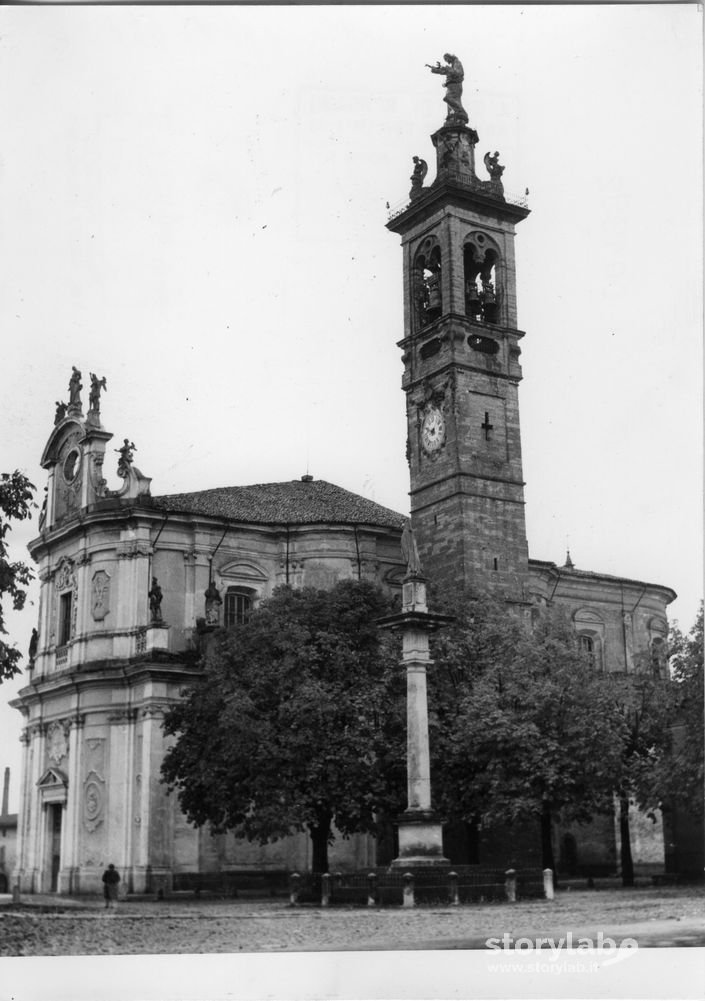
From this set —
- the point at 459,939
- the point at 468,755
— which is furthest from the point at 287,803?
the point at 459,939

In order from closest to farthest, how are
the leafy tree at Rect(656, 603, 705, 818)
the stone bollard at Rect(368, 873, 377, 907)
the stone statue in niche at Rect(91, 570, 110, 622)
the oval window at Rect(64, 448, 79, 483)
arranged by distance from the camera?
1. the stone bollard at Rect(368, 873, 377, 907)
2. the leafy tree at Rect(656, 603, 705, 818)
3. the stone statue in niche at Rect(91, 570, 110, 622)
4. the oval window at Rect(64, 448, 79, 483)

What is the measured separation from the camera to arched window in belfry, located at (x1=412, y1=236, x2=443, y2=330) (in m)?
48.7

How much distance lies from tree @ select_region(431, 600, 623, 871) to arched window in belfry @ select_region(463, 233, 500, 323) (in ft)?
47.5

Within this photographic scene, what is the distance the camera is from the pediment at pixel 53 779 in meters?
47.4

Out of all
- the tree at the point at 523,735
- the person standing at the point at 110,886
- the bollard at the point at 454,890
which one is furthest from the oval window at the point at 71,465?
the bollard at the point at 454,890

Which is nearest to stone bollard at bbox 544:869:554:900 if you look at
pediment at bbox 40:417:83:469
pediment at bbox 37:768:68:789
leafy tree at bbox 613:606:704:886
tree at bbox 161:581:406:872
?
leafy tree at bbox 613:606:704:886

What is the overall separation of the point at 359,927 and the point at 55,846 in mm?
26221

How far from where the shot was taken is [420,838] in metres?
31.4

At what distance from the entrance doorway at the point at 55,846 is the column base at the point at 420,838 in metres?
19.4

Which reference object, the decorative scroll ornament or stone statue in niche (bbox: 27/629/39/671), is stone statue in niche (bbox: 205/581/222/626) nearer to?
the decorative scroll ornament

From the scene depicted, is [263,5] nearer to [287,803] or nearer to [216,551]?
[287,803]

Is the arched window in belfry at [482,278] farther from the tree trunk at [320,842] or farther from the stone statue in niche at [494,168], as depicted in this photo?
the tree trunk at [320,842]

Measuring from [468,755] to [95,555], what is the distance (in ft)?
58.2

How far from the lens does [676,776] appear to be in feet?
101
